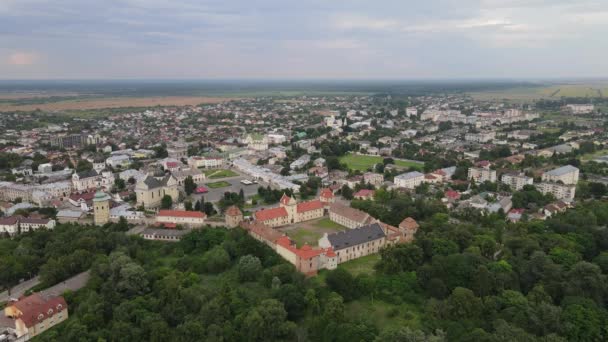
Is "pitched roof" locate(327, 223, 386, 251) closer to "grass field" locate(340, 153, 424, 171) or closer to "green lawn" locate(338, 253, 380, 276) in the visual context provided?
"green lawn" locate(338, 253, 380, 276)

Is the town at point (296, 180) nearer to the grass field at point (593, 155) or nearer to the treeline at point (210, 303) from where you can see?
the grass field at point (593, 155)

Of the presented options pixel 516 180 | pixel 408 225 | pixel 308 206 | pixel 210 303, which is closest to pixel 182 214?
pixel 308 206

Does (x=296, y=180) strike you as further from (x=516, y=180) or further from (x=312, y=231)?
(x=516, y=180)

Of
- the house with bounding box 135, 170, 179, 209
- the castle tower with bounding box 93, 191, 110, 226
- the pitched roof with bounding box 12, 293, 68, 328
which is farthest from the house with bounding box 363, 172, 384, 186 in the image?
the pitched roof with bounding box 12, 293, 68, 328

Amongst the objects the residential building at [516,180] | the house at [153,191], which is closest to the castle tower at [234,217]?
the house at [153,191]

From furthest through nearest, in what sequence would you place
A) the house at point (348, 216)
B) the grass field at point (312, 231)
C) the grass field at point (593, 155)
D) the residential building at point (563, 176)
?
1. the grass field at point (593, 155)
2. the residential building at point (563, 176)
3. the house at point (348, 216)
4. the grass field at point (312, 231)
